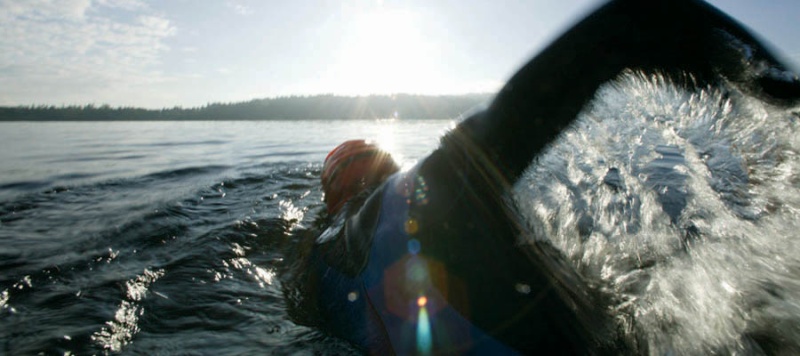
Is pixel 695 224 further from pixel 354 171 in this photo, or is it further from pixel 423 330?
pixel 354 171

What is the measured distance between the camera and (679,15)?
1.29 meters

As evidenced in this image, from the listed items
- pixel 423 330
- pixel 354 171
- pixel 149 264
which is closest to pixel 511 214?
pixel 423 330

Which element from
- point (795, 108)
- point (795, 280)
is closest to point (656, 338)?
point (795, 280)

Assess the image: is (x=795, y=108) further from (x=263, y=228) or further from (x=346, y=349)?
(x=263, y=228)

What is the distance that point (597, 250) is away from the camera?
2.13 m

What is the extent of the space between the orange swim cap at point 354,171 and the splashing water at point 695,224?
6.59 feet

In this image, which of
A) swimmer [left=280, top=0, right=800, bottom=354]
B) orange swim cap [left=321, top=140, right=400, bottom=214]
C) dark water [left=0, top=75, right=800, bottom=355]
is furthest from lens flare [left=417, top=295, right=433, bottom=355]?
orange swim cap [left=321, top=140, right=400, bottom=214]

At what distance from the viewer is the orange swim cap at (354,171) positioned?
3951mm

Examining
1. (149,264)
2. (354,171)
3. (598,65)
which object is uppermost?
(598,65)

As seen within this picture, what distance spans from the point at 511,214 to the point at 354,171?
2.62m

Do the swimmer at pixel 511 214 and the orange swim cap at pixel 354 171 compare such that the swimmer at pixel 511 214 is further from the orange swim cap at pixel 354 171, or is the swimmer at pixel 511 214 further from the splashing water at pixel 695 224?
the orange swim cap at pixel 354 171

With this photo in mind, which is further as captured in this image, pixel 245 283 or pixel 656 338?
pixel 245 283

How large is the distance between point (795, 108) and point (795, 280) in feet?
1.50

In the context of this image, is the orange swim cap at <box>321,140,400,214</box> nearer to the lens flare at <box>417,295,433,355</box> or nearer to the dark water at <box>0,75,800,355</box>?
the dark water at <box>0,75,800,355</box>
